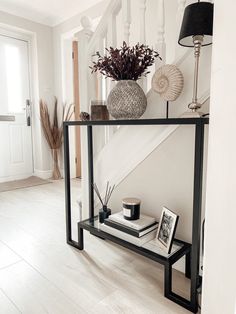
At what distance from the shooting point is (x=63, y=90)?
3.54 meters

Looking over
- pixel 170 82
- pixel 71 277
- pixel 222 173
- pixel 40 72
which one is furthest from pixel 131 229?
pixel 40 72

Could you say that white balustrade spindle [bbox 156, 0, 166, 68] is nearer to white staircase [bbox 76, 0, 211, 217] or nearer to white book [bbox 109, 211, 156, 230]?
white staircase [bbox 76, 0, 211, 217]

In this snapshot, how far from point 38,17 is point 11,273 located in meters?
3.39

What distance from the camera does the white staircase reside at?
124cm

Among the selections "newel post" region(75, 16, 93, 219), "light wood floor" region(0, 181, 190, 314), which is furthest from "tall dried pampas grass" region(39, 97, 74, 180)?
Answer: "newel post" region(75, 16, 93, 219)

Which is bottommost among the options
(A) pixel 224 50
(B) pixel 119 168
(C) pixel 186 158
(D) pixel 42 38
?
(B) pixel 119 168

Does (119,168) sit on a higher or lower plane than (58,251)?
higher

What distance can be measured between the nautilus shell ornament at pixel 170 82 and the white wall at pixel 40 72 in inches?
108

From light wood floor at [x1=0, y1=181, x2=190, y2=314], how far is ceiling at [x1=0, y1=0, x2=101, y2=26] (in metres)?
2.78

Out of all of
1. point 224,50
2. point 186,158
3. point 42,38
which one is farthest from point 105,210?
point 42,38

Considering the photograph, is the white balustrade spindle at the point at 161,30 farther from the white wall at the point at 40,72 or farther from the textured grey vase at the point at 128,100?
the white wall at the point at 40,72

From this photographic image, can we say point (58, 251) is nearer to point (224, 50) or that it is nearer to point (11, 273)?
point (11, 273)

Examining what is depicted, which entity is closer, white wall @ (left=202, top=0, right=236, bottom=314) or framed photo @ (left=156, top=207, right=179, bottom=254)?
white wall @ (left=202, top=0, right=236, bottom=314)

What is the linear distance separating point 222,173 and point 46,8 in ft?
11.3
